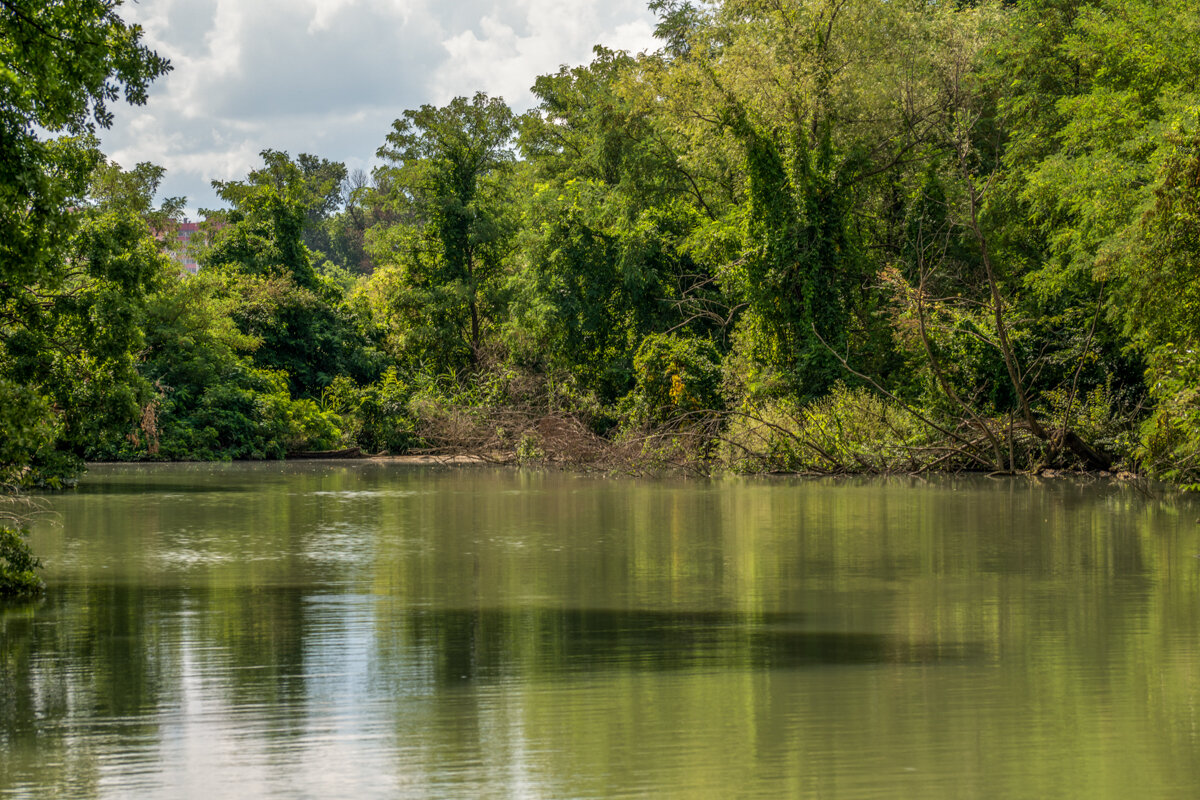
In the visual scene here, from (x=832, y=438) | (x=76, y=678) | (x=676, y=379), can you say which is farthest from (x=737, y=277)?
(x=76, y=678)

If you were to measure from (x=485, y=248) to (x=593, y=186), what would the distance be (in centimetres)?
737

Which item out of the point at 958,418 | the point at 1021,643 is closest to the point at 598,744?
the point at 1021,643

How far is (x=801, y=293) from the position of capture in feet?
107

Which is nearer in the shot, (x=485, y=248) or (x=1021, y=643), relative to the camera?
(x=1021, y=643)

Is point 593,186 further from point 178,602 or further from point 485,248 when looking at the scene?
point 178,602

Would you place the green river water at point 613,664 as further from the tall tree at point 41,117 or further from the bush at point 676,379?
the bush at point 676,379

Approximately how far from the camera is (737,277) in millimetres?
33625

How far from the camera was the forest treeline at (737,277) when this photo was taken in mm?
21875

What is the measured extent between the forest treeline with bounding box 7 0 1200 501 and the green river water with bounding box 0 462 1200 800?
3.66 metres

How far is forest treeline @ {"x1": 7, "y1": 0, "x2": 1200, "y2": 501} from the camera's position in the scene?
21.9 meters

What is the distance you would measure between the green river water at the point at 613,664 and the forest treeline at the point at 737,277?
144 inches

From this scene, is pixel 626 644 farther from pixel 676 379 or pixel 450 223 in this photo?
pixel 450 223

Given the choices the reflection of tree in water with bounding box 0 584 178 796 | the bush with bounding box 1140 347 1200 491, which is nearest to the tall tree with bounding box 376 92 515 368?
the bush with bounding box 1140 347 1200 491

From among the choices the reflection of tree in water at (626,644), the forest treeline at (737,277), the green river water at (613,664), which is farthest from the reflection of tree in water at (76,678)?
the forest treeline at (737,277)
